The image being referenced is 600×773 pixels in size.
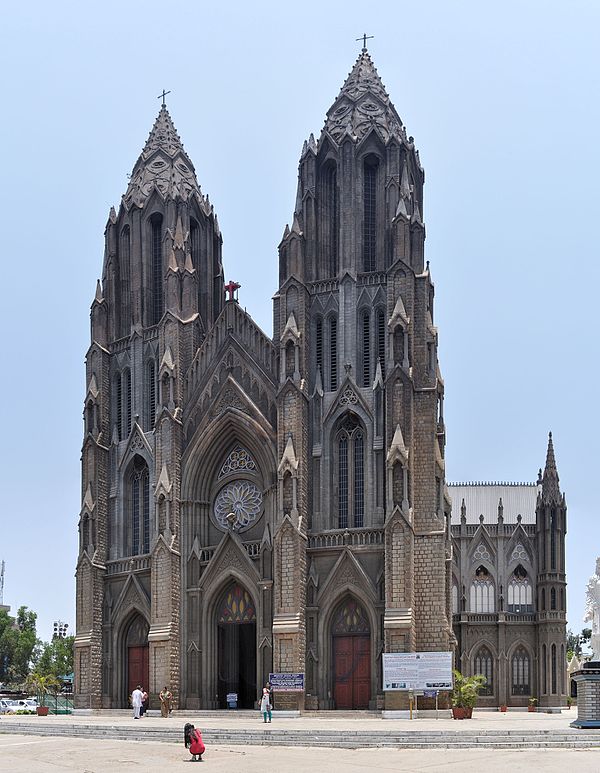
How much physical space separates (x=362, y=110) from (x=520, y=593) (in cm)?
4081

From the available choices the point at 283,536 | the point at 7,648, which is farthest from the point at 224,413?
the point at 7,648

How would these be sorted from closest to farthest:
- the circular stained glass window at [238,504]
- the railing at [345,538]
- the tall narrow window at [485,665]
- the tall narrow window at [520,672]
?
the railing at [345,538], the circular stained glass window at [238,504], the tall narrow window at [520,672], the tall narrow window at [485,665]

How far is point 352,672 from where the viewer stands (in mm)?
53281

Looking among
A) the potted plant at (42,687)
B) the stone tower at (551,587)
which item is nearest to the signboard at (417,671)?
the potted plant at (42,687)

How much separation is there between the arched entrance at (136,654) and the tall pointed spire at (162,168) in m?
21.6

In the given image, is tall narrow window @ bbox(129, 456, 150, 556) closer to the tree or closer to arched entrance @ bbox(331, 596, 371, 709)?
arched entrance @ bbox(331, 596, 371, 709)

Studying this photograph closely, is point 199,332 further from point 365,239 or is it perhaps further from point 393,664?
point 393,664

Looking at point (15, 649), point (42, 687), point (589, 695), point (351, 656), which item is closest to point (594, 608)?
point (589, 695)

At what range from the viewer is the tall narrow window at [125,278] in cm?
6344

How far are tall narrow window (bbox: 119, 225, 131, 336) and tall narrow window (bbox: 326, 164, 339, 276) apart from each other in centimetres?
1188

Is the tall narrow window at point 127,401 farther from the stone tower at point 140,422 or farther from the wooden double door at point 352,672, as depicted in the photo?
the wooden double door at point 352,672

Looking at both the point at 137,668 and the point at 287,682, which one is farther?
the point at 137,668

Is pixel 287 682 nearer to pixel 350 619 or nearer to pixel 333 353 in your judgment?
pixel 350 619

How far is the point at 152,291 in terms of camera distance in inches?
2478
